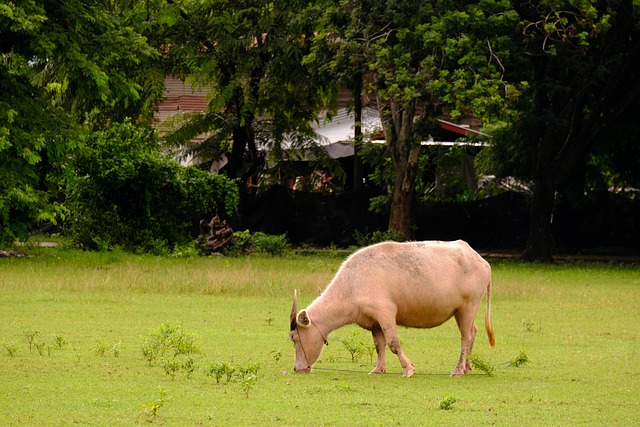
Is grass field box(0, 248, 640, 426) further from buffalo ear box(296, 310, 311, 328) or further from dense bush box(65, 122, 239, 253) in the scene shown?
dense bush box(65, 122, 239, 253)

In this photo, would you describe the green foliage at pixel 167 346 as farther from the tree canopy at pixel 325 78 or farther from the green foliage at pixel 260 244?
the green foliage at pixel 260 244

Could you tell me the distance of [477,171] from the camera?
4366 cm

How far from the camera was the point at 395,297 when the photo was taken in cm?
1316

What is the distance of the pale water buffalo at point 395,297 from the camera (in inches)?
512

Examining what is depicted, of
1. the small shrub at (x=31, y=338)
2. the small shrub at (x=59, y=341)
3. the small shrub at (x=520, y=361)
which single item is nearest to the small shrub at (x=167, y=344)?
the small shrub at (x=59, y=341)

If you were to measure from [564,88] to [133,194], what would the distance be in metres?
12.1

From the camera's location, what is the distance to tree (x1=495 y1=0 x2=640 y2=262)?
30.8 metres

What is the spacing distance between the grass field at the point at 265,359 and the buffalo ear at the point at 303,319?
1.88 feet

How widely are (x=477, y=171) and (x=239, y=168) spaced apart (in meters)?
8.78

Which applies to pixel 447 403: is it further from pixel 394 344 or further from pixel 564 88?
pixel 564 88

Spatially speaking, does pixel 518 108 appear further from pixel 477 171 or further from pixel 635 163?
pixel 477 171

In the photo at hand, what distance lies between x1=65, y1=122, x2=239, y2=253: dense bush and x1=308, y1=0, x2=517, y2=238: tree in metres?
5.66

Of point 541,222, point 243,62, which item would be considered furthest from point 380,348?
point 243,62

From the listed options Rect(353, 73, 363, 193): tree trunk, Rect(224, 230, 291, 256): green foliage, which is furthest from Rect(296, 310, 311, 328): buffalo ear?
Rect(353, 73, 363, 193): tree trunk
